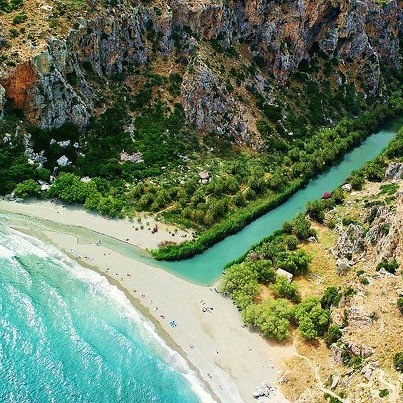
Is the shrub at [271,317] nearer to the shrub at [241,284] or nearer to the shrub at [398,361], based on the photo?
the shrub at [241,284]

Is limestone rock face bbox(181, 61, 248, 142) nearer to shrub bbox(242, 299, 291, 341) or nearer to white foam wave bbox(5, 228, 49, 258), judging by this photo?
white foam wave bbox(5, 228, 49, 258)

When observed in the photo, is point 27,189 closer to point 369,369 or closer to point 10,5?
point 10,5

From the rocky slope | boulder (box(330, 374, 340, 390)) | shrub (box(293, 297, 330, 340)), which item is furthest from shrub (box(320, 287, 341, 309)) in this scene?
boulder (box(330, 374, 340, 390))

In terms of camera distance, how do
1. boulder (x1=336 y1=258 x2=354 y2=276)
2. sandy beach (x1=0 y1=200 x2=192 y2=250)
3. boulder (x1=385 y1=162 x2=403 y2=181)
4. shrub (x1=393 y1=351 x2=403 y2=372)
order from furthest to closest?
boulder (x1=385 y1=162 x2=403 y2=181) < sandy beach (x1=0 y1=200 x2=192 y2=250) < boulder (x1=336 y1=258 x2=354 y2=276) < shrub (x1=393 y1=351 x2=403 y2=372)

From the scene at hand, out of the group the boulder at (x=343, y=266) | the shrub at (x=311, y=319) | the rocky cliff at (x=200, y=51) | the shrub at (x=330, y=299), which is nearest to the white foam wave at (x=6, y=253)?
the rocky cliff at (x=200, y=51)

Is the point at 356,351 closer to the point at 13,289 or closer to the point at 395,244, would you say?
the point at 395,244

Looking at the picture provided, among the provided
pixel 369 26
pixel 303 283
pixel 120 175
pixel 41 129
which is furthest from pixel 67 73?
pixel 369 26
